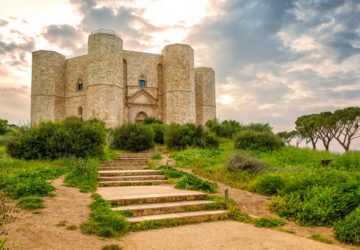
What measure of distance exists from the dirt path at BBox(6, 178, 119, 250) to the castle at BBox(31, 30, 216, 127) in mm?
22302

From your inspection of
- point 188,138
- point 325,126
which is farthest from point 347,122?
point 188,138

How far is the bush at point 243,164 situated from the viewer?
9328mm

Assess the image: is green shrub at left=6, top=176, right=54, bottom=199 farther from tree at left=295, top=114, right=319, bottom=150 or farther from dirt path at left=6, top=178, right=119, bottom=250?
tree at left=295, top=114, right=319, bottom=150

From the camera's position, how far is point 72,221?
4922 millimetres

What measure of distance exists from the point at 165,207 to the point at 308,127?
87.5 feet

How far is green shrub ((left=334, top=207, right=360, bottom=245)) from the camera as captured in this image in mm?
4438

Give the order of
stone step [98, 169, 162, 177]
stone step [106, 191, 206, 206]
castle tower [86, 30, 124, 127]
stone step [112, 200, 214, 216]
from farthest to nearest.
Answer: castle tower [86, 30, 124, 127] → stone step [98, 169, 162, 177] → stone step [106, 191, 206, 206] → stone step [112, 200, 214, 216]

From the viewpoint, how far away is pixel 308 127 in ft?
96.7

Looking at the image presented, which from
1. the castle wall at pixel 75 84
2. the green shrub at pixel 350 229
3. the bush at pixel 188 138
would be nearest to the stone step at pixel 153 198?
the green shrub at pixel 350 229

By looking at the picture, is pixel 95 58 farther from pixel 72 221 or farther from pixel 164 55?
pixel 72 221

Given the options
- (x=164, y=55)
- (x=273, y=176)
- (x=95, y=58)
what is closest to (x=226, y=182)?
(x=273, y=176)

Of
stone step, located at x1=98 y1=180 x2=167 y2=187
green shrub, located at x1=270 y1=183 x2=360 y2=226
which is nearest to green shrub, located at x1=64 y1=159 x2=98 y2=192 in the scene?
Answer: stone step, located at x1=98 y1=180 x2=167 y2=187

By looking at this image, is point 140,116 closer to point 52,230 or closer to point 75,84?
A: point 75,84

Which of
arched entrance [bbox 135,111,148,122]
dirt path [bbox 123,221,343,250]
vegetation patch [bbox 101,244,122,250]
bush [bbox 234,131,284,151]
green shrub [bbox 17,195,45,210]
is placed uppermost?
arched entrance [bbox 135,111,148,122]
